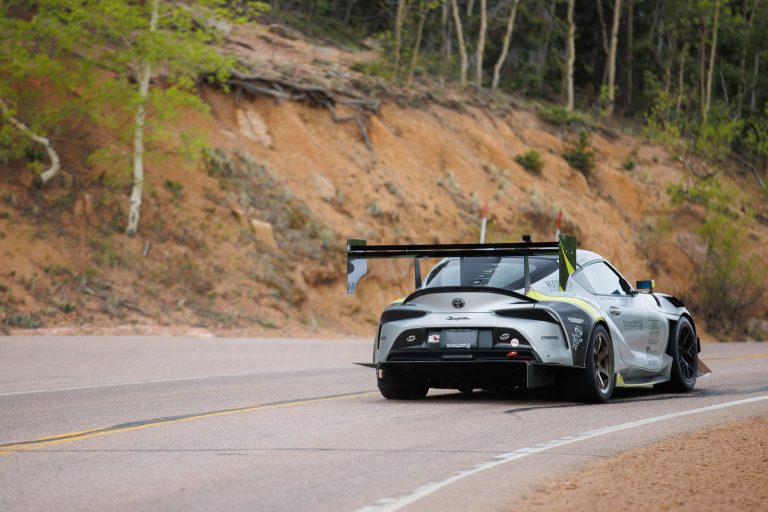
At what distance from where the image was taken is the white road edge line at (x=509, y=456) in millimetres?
6176

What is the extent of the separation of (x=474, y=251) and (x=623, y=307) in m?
2.11

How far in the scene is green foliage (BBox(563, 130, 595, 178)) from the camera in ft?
158

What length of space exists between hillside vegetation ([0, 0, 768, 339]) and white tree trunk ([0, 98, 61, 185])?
19cm

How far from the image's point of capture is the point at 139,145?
30062 millimetres

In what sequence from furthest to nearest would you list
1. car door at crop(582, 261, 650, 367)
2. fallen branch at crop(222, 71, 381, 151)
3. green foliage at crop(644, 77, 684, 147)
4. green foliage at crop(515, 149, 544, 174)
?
green foliage at crop(644, 77, 684, 147) < green foliage at crop(515, 149, 544, 174) < fallen branch at crop(222, 71, 381, 151) < car door at crop(582, 261, 650, 367)

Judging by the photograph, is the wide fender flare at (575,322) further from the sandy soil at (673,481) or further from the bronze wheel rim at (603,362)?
the sandy soil at (673,481)

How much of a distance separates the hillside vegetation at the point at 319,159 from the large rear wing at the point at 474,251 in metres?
15.5

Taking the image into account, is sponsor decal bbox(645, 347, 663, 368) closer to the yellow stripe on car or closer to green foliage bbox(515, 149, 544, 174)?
the yellow stripe on car

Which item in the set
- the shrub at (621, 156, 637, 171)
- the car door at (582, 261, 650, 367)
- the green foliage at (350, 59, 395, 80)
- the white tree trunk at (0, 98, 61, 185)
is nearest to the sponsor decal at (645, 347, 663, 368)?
the car door at (582, 261, 650, 367)

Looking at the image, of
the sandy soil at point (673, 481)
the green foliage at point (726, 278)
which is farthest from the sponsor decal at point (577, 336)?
the green foliage at point (726, 278)

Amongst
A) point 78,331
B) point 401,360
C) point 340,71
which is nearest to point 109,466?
point 401,360

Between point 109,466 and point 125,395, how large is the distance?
210 inches

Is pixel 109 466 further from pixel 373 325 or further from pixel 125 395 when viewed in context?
pixel 373 325

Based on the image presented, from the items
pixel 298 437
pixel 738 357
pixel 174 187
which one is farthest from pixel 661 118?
pixel 298 437
